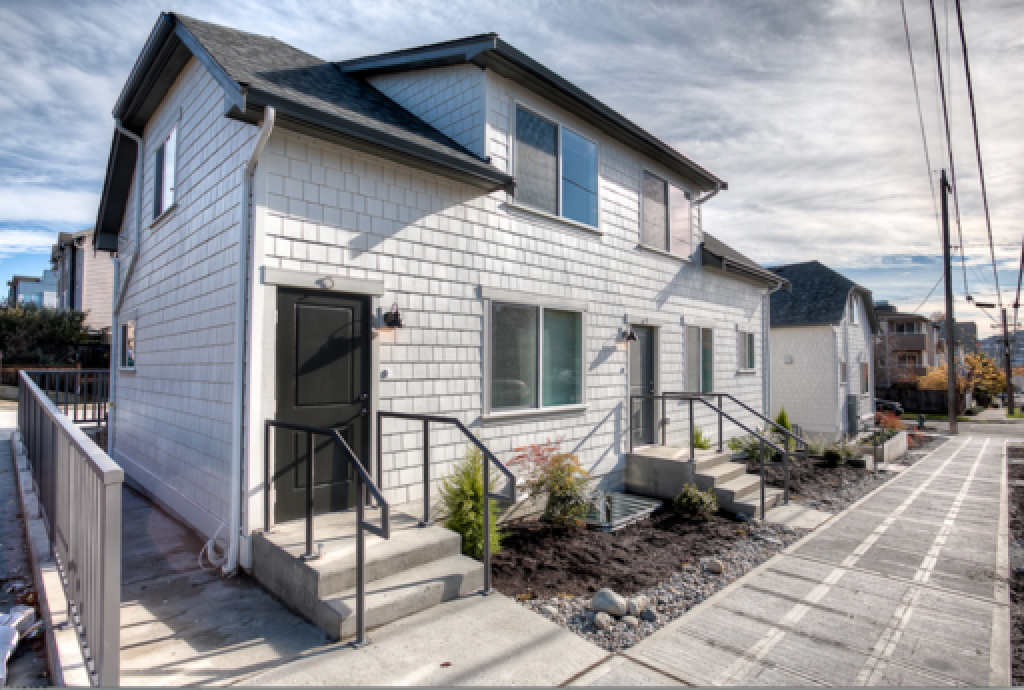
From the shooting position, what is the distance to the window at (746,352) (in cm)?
1195

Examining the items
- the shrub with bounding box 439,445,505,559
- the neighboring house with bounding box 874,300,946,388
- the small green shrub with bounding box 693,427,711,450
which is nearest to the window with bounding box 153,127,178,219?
the shrub with bounding box 439,445,505,559

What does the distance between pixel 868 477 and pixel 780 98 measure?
696cm

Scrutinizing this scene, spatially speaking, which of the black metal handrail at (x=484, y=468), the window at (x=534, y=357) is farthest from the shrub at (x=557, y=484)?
the black metal handrail at (x=484, y=468)

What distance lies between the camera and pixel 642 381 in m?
8.90

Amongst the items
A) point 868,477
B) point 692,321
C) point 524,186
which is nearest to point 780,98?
point 692,321

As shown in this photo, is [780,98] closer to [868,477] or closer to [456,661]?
[868,477]

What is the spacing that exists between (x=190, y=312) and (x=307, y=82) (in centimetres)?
271

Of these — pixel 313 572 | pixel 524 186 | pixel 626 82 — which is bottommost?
pixel 313 572

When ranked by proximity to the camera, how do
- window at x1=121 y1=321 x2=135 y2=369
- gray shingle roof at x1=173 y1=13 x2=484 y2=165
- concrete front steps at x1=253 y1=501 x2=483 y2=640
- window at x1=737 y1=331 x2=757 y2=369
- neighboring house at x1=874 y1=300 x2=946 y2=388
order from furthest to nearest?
neighboring house at x1=874 y1=300 x2=946 y2=388 → window at x1=737 y1=331 x2=757 y2=369 → window at x1=121 y1=321 x2=135 y2=369 → gray shingle roof at x1=173 y1=13 x2=484 y2=165 → concrete front steps at x1=253 y1=501 x2=483 y2=640

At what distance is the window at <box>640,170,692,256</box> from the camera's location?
30.1 ft

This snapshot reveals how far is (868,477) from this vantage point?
9.93 metres

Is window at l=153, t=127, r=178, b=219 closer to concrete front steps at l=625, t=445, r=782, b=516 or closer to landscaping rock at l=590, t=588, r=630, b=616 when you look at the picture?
landscaping rock at l=590, t=588, r=630, b=616

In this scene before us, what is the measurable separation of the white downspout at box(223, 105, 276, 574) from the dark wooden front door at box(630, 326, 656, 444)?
580cm

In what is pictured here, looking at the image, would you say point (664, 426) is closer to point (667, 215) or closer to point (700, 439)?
point (700, 439)
